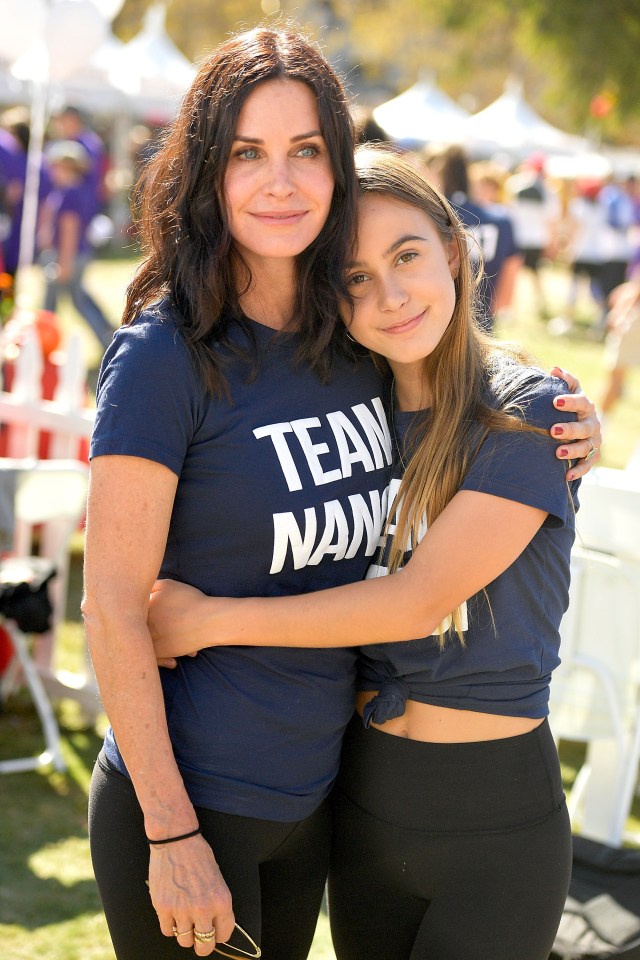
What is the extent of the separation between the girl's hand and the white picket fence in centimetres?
271

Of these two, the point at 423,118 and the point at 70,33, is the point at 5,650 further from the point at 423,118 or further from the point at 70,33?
the point at 423,118

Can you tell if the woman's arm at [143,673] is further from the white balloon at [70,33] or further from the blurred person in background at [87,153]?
the blurred person in background at [87,153]

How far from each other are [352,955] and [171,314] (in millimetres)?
1121

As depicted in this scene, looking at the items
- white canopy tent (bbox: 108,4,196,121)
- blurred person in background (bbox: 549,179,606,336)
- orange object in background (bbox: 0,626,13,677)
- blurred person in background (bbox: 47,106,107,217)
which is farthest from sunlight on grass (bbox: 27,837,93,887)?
white canopy tent (bbox: 108,4,196,121)

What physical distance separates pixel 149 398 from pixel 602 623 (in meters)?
2.18

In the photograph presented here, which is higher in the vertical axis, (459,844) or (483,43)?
(483,43)

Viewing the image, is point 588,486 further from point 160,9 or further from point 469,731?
point 160,9

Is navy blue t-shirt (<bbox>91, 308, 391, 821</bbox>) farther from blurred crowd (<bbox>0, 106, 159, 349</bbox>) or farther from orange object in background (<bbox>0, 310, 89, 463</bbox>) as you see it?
blurred crowd (<bbox>0, 106, 159, 349</bbox>)

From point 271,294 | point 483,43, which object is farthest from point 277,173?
point 483,43

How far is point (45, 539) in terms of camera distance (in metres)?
4.33

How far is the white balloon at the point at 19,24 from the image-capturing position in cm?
758

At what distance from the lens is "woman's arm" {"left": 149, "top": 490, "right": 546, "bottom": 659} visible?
1.63 meters

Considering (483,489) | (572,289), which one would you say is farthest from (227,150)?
(572,289)

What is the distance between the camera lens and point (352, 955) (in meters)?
1.87
